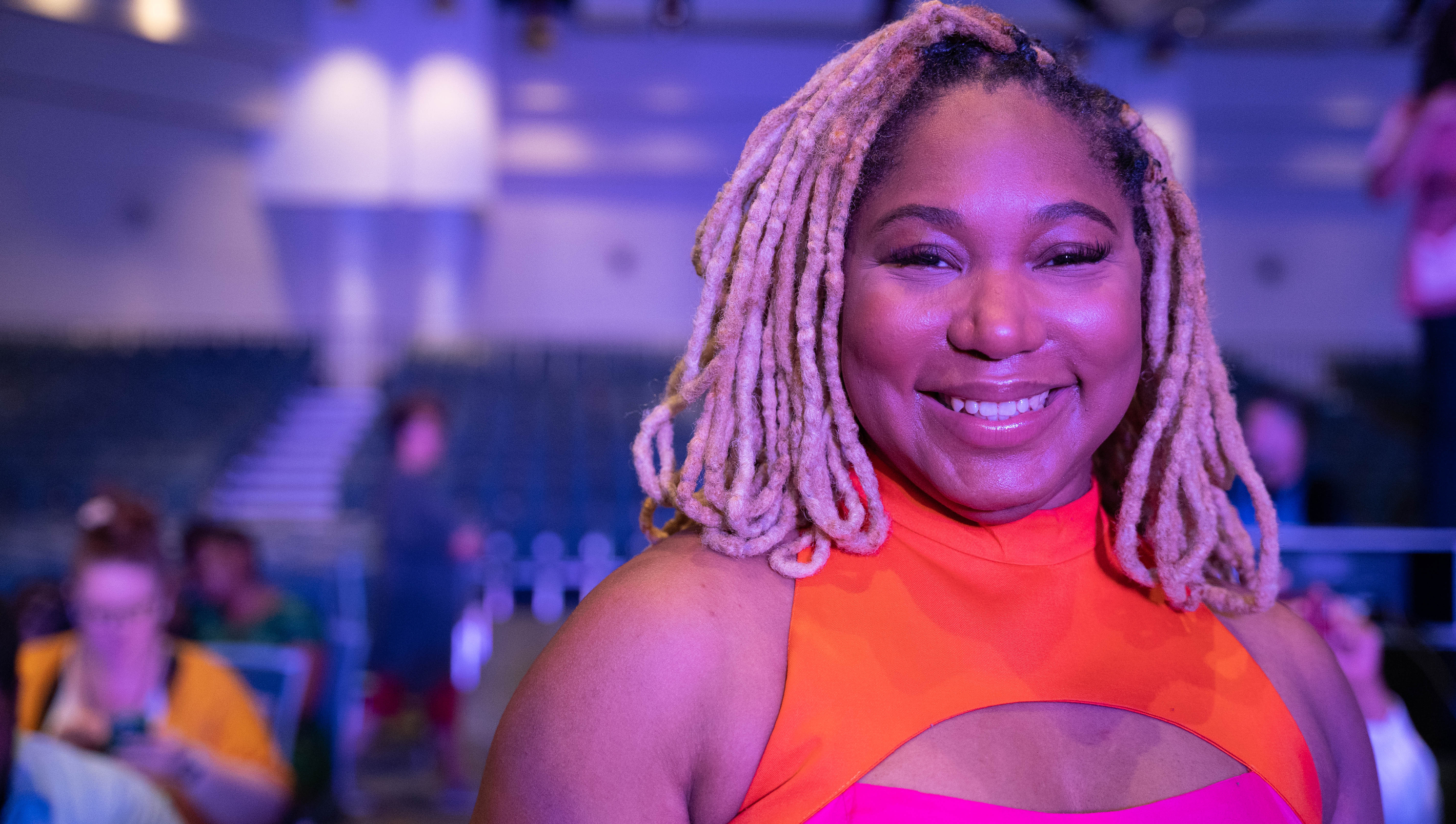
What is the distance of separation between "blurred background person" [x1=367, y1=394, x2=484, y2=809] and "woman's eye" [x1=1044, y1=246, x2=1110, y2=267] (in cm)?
347

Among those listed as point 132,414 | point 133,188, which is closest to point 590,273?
point 133,188

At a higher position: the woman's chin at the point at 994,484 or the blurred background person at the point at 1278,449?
the woman's chin at the point at 994,484

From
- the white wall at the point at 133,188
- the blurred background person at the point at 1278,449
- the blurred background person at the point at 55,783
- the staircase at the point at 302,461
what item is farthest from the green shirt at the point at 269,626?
the white wall at the point at 133,188

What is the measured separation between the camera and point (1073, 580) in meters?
1.03

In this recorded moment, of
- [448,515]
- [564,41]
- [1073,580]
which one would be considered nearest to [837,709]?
[1073,580]

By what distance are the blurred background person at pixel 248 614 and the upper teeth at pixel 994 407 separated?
2.56 m

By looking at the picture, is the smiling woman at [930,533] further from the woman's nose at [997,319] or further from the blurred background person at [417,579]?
the blurred background person at [417,579]

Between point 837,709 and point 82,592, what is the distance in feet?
7.95

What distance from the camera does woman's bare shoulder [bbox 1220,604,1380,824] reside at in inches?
40.2

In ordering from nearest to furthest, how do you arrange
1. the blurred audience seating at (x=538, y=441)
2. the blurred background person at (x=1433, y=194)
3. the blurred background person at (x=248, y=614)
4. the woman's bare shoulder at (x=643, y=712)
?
the woman's bare shoulder at (x=643, y=712), the blurred background person at (x=1433, y=194), the blurred background person at (x=248, y=614), the blurred audience seating at (x=538, y=441)

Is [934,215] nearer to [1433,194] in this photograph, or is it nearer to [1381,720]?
[1381,720]

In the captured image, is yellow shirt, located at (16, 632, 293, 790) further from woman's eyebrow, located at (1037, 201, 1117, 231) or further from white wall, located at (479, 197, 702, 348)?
white wall, located at (479, 197, 702, 348)

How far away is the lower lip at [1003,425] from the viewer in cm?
95

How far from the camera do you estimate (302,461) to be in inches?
383
